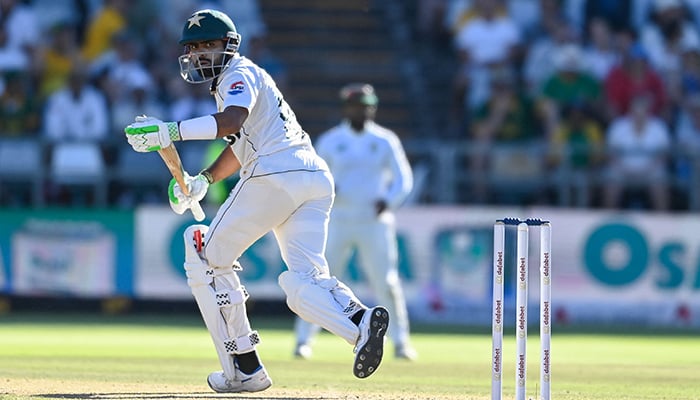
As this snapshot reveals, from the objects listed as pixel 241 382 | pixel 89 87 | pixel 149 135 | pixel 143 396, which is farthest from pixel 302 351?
pixel 89 87

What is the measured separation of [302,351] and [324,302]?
144 inches

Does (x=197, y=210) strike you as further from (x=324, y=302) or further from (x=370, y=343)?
(x=370, y=343)

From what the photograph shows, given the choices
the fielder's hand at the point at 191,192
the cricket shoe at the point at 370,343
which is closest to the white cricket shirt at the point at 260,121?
the fielder's hand at the point at 191,192

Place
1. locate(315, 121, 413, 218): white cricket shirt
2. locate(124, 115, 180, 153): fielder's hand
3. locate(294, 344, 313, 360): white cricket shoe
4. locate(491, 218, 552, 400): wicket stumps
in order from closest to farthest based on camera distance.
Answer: locate(491, 218, 552, 400): wicket stumps
locate(124, 115, 180, 153): fielder's hand
locate(294, 344, 313, 360): white cricket shoe
locate(315, 121, 413, 218): white cricket shirt

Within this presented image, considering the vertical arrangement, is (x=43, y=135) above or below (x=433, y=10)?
below

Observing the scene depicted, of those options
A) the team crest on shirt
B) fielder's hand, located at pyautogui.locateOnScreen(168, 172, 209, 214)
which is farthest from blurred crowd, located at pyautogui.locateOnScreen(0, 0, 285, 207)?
the team crest on shirt

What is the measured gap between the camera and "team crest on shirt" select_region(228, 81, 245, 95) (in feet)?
23.0

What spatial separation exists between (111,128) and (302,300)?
29.6 ft

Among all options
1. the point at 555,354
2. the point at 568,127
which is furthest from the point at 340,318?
the point at 568,127

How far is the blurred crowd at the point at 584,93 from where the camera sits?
600 inches

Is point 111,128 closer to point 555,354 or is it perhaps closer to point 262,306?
point 262,306

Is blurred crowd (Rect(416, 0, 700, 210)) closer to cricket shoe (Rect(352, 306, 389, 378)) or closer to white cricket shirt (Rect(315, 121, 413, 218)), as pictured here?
white cricket shirt (Rect(315, 121, 413, 218))

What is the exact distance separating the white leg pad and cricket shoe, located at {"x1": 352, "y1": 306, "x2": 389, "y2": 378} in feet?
0.20

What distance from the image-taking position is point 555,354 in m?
11.5
